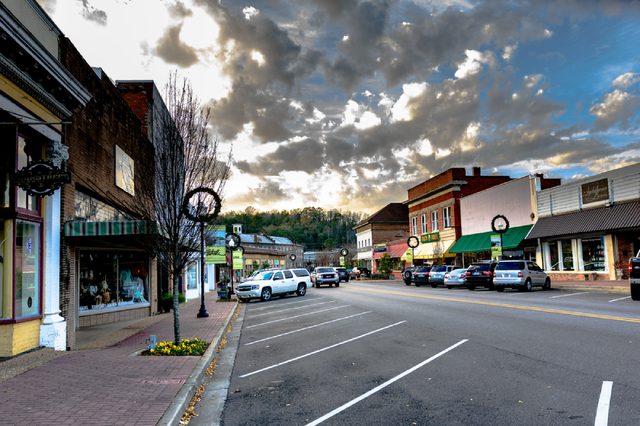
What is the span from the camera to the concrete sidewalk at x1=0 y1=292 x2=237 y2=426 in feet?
20.0

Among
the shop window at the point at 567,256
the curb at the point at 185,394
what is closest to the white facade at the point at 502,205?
the shop window at the point at 567,256

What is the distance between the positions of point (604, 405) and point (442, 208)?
151ft

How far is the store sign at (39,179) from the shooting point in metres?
9.50

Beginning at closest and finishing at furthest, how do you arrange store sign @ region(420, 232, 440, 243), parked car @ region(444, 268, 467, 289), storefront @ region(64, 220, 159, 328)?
1. storefront @ region(64, 220, 159, 328)
2. parked car @ region(444, 268, 467, 289)
3. store sign @ region(420, 232, 440, 243)

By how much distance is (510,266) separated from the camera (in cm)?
2747

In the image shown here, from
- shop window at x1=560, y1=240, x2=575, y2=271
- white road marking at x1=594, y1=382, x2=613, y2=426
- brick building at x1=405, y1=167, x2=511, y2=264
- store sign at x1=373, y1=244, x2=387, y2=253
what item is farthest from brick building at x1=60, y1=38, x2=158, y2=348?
store sign at x1=373, y1=244, x2=387, y2=253

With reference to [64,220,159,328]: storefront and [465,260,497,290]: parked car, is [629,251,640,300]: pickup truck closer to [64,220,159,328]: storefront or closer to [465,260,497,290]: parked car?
[465,260,497,290]: parked car

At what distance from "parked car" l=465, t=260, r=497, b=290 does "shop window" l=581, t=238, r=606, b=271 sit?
18.0ft

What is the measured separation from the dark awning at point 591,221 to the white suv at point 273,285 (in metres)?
15.7

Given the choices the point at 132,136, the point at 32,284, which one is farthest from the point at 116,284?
the point at 32,284

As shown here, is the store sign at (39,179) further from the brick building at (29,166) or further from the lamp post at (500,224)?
the lamp post at (500,224)

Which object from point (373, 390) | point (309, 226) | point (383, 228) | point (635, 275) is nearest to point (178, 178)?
point (373, 390)

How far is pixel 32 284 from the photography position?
36.0ft

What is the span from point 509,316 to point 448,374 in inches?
299
